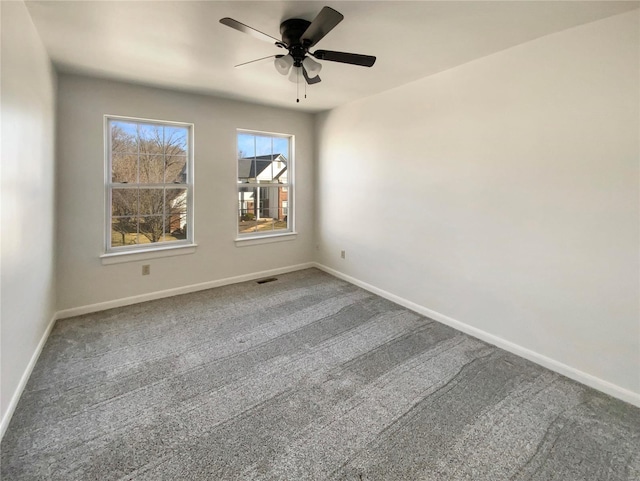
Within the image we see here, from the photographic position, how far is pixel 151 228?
3.66 meters

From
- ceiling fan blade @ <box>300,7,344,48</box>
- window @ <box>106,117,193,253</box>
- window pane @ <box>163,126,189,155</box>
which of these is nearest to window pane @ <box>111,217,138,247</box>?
window @ <box>106,117,193,253</box>

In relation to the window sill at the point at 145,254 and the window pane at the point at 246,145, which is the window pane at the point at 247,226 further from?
the window pane at the point at 246,145

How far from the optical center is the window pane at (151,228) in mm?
3613

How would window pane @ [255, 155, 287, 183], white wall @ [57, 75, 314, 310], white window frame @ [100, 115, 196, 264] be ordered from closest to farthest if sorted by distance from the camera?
white wall @ [57, 75, 314, 310], white window frame @ [100, 115, 196, 264], window pane @ [255, 155, 287, 183]

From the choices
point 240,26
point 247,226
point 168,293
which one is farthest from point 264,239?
point 240,26

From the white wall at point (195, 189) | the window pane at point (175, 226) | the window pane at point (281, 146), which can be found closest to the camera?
the white wall at point (195, 189)

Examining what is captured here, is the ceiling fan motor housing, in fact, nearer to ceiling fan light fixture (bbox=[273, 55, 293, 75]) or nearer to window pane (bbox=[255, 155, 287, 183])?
ceiling fan light fixture (bbox=[273, 55, 293, 75])

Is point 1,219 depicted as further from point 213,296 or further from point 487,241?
point 487,241

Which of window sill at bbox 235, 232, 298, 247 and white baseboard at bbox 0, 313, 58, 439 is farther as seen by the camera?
window sill at bbox 235, 232, 298, 247

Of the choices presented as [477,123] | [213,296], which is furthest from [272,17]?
[213,296]

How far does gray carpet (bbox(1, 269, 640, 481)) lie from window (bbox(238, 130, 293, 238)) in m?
1.85

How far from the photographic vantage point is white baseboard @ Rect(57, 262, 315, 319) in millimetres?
3182

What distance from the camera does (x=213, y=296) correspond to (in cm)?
373

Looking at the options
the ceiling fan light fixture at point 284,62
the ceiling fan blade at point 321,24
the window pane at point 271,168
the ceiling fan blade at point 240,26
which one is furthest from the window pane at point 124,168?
the ceiling fan blade at point 321,24
